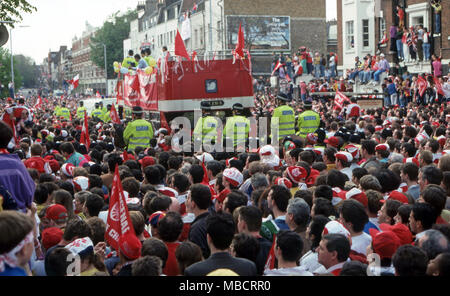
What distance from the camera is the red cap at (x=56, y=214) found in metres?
6.32

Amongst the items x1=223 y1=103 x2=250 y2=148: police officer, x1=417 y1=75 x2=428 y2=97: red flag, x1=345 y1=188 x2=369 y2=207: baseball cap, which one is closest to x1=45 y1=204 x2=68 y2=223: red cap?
x1=345 y1=188 x2=369 y2=207: baseball cap

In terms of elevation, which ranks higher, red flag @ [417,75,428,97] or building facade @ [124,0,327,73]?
building facade @ [124,0,327,73]

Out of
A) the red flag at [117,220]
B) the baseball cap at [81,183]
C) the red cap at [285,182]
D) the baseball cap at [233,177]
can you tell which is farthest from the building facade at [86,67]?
the red flag at [117,220]

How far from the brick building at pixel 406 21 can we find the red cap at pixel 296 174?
23.3 meters

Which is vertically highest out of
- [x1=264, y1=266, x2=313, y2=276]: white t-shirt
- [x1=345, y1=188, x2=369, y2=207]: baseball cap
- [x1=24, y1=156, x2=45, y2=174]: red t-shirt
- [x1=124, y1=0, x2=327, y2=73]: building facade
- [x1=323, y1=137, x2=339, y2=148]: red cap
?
[x1=124, y1=0, x2=327, y2=73]: building facade

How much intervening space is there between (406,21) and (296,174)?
27.6 m

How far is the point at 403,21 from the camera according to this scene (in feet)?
107

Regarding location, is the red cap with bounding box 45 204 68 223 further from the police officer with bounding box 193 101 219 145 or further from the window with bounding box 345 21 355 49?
the window with bounding box 345 21 355 49

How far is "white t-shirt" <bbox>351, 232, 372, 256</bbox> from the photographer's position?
5730 mm

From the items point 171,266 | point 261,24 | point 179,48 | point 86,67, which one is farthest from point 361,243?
point 86,67

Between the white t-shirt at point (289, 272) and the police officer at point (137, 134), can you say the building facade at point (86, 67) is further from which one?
the white t-shirt at point (289, 272)

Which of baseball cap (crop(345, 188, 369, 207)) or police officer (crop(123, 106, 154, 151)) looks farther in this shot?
police officer (crop(123, 106, 154, 151))

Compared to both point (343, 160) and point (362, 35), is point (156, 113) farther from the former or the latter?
point (362, 35)

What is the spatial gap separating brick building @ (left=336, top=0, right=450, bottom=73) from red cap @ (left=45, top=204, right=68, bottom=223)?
85.8 feet
